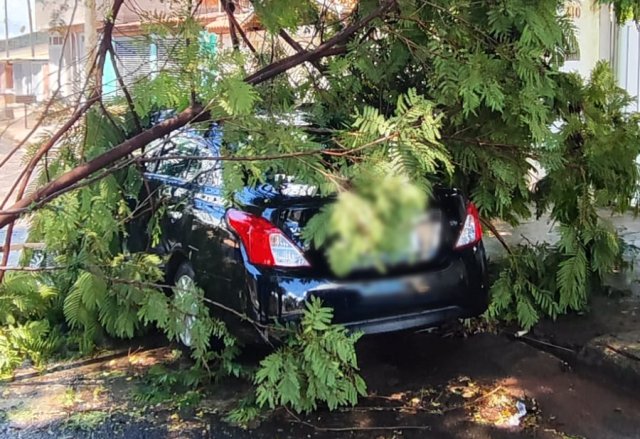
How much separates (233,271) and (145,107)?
3.83 ft

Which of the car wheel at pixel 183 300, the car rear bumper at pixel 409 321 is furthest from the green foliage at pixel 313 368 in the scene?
the car wheel at pixel 183 300

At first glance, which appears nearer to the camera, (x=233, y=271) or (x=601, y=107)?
(x=233, y=271)

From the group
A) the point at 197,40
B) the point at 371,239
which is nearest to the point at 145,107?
the point at 197,40

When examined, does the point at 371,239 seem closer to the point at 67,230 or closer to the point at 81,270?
the point at 67,230

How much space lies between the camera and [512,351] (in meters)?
4.84

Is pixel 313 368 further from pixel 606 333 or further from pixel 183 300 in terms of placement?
pixel 606 333

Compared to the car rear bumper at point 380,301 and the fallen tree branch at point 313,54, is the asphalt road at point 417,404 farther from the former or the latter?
the fallen tree branch at point 313,54

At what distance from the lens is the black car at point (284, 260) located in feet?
12.7

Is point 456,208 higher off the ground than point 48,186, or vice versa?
point 48,186

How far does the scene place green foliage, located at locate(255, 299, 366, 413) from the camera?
3.72 meters

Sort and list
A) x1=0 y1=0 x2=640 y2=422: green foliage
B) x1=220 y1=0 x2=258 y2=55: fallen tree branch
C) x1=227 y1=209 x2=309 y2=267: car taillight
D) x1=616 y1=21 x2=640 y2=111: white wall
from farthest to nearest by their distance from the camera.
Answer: x1=616 y1=21 x2=640 y2=111: white wall
x1=220 y1=0 x2=258 y2=55: fallen tree branch
x1=227 y1=209 x2=309 y2=267: car taillight
x1=0 y1=0 x2=640 y2=422: green foliage

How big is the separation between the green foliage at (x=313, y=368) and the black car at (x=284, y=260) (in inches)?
5.7

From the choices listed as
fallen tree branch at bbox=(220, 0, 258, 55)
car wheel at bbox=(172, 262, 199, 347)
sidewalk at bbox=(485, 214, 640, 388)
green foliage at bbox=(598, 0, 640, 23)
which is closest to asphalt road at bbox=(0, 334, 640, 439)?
sidewalk at bbox=(485, 214, 640, 388)

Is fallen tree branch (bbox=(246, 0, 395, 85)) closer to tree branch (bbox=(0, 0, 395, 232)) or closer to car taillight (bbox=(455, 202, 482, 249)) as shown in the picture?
tree branch (bbox=(0, 0, 395, 232))
